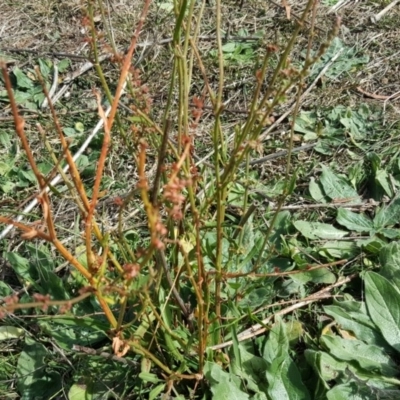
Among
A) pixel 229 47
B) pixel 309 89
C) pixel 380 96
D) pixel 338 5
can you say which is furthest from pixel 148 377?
pixel 338 5

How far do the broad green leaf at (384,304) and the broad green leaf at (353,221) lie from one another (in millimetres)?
325

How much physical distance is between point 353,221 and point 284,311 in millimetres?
476

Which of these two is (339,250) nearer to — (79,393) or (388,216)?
(388,216)

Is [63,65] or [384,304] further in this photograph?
[63,65]

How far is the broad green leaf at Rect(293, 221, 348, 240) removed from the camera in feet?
7.11

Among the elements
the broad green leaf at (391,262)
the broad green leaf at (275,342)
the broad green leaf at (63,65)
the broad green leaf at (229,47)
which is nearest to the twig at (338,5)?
the broad green leaf at (229,47)

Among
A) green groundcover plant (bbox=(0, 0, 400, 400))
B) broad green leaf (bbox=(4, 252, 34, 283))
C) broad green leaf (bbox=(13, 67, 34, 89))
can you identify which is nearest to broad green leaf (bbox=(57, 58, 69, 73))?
broad green leaf (bbox=(13, 67, 34, 89))

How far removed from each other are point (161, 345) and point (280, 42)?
1.81 meters

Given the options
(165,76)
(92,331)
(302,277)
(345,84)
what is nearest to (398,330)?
(302,277)

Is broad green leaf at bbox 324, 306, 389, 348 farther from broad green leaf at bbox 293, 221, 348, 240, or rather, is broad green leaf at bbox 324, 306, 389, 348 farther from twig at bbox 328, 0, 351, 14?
twig at bbox 328, 0, 351, 14

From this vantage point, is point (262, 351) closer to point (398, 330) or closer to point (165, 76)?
point (398, 330)

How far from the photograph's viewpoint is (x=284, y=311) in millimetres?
1939

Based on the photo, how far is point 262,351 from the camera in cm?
185

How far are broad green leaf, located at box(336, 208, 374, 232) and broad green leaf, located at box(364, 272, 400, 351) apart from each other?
33 centimetres
